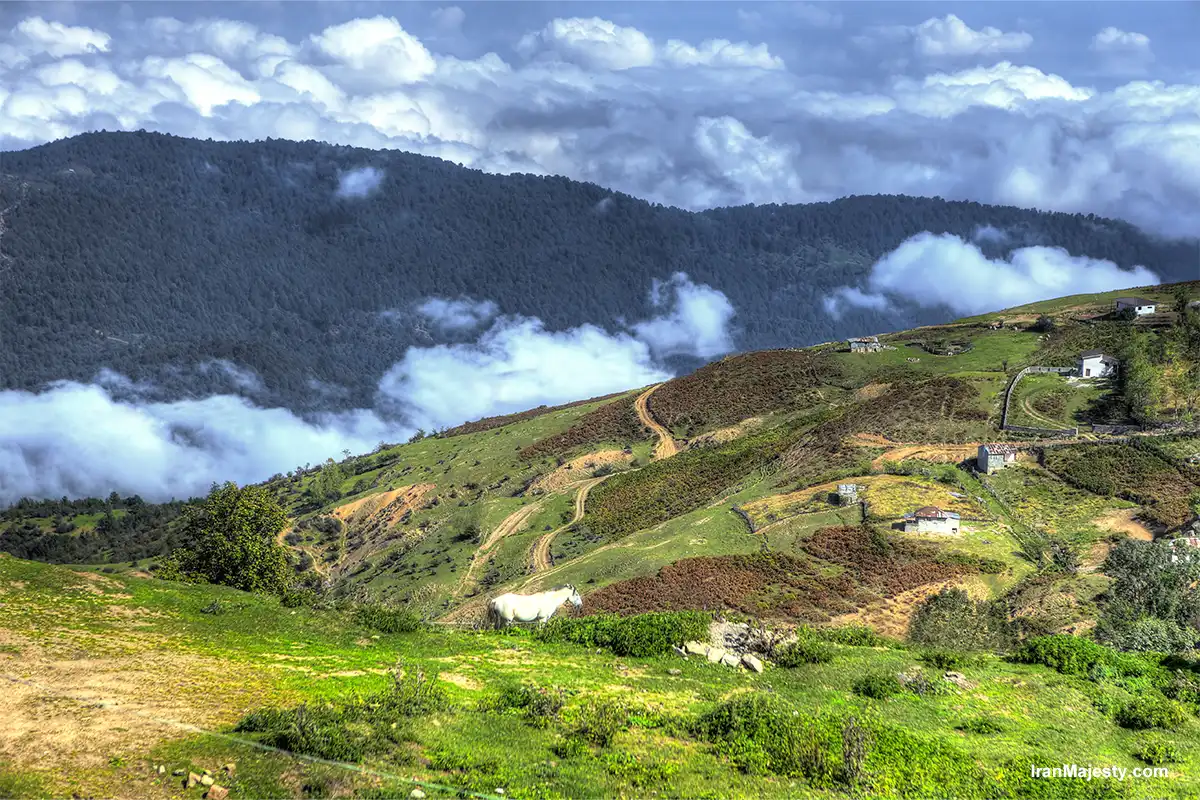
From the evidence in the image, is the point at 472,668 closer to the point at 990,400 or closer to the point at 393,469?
the point at 990,400

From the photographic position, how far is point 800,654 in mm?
28203

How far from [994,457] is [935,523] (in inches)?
510

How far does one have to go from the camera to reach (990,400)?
3332 inches

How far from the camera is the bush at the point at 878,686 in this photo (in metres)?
24.9

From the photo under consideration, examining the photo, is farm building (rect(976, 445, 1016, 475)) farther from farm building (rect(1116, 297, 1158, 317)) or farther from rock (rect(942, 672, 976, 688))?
farm building (rect(1116, 297, 1158, 317))

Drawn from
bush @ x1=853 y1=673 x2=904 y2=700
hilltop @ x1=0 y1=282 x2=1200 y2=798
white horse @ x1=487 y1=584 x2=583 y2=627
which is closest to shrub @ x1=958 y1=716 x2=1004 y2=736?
hilltop @ x1=0 y1=282 x2=1200 y2=798

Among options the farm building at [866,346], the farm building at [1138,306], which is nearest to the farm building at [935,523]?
the farm building at [866,346]

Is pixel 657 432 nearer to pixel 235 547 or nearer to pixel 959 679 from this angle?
pixel 235 547

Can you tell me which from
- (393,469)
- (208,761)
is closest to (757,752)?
(208,761)

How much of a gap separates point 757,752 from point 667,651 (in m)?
8.83

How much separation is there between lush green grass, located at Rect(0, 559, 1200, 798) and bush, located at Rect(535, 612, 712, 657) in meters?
0.54

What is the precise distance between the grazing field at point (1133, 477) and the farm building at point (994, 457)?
101 inches

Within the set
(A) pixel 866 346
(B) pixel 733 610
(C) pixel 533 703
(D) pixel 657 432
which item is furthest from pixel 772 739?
(A) pixel 866 346

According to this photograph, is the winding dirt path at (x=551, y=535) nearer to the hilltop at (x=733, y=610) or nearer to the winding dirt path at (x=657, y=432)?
the hilltop at (x=733, y=610)
